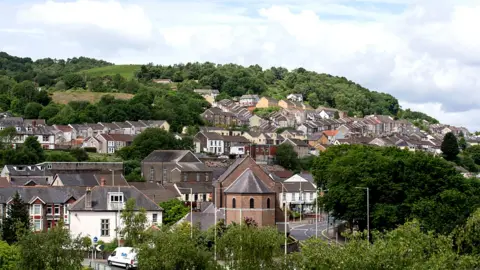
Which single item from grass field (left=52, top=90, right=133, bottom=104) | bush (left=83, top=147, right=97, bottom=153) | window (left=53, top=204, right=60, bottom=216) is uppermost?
grass field (left=52, top=90, right=133, bottom=104)

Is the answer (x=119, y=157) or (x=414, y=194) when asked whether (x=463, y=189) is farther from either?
(x=119, y=157)

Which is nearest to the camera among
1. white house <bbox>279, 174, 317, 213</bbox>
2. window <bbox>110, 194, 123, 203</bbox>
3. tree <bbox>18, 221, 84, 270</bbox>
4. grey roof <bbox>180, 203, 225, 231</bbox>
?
tree <bbox>18, 221, 84, 270</bbox>

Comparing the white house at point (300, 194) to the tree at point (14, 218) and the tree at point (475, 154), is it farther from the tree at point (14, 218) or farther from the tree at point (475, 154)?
the tree at point (475, 154)

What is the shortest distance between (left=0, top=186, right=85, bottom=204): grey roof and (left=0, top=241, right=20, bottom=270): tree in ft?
84.4

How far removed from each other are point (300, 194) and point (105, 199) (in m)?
42.7

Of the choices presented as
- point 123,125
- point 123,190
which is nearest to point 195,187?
point 123,190

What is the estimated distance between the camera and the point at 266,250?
49906mm

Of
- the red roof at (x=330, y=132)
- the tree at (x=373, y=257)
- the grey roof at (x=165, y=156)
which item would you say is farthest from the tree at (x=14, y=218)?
the red roof at (x=330, y=132)

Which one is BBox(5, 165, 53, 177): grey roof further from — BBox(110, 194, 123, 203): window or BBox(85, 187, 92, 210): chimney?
BBox(85, 187, 92, 210): chimney

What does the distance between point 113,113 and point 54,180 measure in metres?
70.2

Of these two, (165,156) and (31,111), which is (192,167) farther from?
(31,111)

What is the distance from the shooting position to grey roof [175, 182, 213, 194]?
110 meters

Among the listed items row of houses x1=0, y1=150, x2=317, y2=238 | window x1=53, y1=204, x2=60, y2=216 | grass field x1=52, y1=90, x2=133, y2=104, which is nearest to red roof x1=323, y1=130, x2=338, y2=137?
grass field x1=52, y1=90, x2=133, y2=104

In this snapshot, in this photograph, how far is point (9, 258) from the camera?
55719 millimetres
